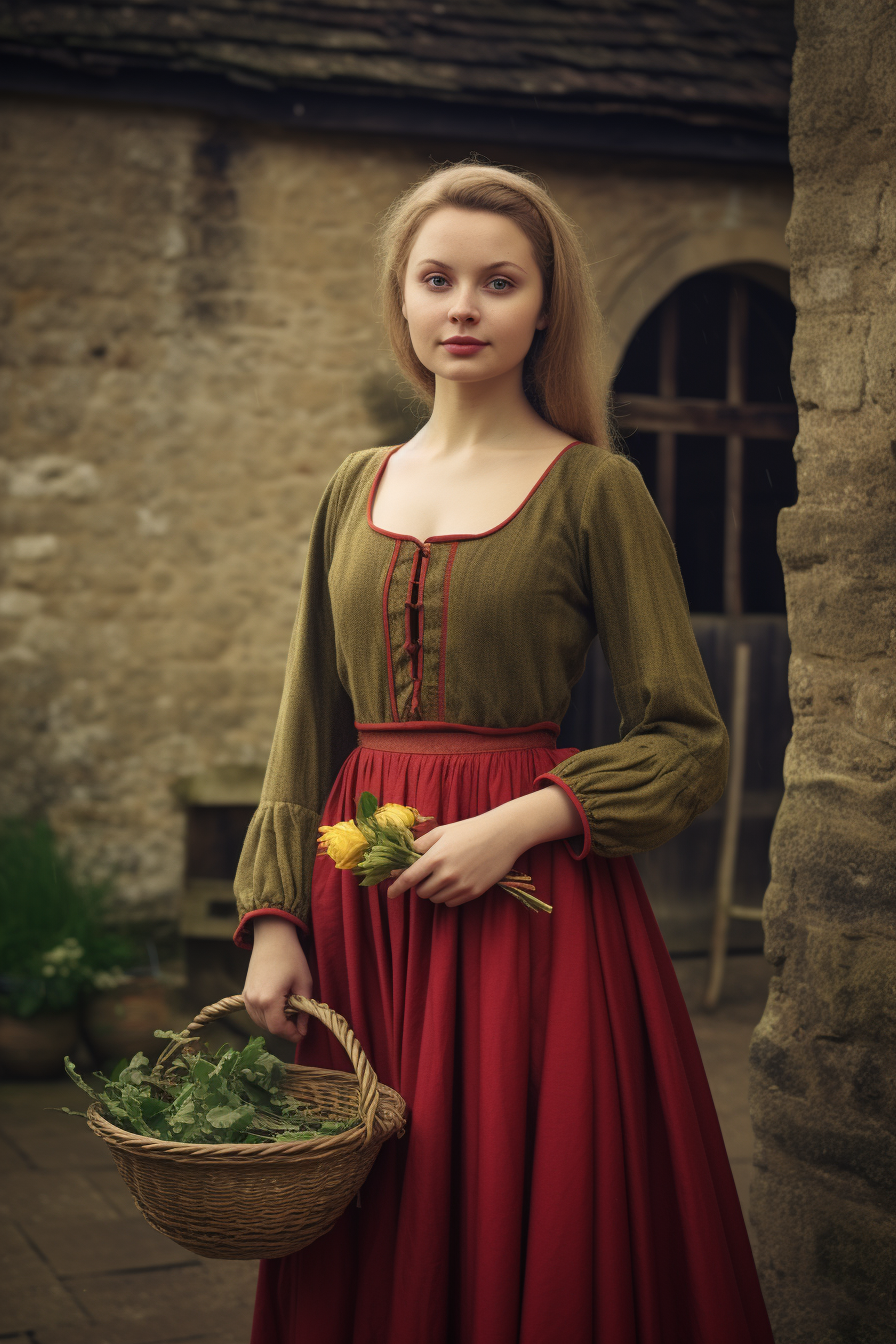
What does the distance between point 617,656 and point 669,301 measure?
4679mm

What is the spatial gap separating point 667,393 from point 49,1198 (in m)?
4.19

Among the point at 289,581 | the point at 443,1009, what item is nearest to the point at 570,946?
the point at 443,1009

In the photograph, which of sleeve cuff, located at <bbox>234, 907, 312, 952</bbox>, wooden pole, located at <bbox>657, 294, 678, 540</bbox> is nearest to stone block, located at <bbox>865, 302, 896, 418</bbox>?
sleeve cuff, located at <bbox>234, 907, 312, 952</bbox>

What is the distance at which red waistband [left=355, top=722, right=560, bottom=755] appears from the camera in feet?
5.82

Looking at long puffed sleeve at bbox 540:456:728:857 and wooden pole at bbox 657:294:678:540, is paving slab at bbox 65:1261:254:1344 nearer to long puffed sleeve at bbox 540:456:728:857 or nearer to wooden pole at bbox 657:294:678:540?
long puffed sleeve at bbox 540:456:728:857

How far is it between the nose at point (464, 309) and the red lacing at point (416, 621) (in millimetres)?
303

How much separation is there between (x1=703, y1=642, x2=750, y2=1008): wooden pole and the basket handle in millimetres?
3917

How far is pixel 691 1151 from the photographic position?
66.2 inches

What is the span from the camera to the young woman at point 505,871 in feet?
5.32

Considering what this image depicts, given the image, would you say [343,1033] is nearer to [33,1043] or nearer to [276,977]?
[276,977]

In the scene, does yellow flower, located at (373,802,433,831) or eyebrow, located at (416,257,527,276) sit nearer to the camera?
yellow flower, located at (373,802,433,831)

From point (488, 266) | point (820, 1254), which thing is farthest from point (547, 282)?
point (820, 1254)

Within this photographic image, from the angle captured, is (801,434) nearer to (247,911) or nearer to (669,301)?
(247,911)

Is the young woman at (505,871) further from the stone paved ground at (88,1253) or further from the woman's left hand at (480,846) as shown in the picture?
the stone paved ground at (88,1253)
